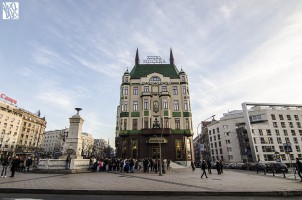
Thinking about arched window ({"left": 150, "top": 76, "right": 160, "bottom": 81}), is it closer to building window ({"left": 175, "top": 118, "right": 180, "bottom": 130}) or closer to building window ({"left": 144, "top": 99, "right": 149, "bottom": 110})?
building window ({"left": 144, "top": 99, "right": 149, "bottom": 110})

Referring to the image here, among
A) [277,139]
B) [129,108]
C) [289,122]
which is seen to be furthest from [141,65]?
[289,122]

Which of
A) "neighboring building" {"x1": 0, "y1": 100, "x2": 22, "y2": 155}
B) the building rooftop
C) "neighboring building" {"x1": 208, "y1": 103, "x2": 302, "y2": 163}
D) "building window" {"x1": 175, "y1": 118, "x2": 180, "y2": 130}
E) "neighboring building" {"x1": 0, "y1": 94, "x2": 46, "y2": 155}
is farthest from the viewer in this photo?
"neighboring building" {"x1": 0, "y1": 94, "x2": 46, "y2": 155}

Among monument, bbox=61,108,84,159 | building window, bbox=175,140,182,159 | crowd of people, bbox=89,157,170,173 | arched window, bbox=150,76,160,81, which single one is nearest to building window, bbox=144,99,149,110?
arched window, bbox=150,76,160,81

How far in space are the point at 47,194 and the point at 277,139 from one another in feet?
233

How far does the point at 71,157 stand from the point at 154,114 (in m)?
24.7

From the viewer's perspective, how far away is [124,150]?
129ft

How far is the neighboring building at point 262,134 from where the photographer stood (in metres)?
57.4

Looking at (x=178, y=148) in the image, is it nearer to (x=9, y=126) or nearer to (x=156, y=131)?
(x=156, y=131)

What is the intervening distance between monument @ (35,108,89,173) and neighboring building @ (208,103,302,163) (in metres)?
48.5

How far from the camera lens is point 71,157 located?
19.8 metres

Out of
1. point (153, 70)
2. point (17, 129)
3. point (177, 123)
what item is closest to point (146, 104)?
point (177, 123)

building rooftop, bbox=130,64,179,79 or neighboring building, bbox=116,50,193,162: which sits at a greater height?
building rooftop, bbox=130,64,179,79

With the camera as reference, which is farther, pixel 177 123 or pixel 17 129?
pixel 17 129

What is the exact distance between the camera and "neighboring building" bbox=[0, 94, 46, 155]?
62062 millimetres
